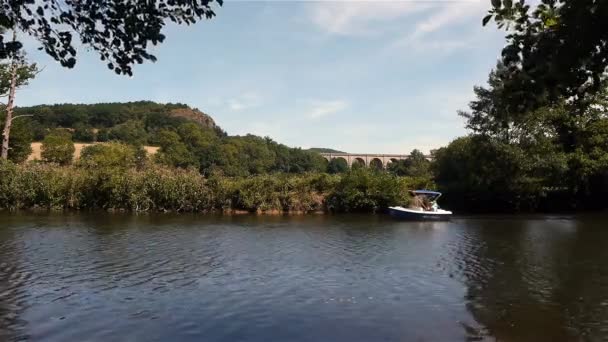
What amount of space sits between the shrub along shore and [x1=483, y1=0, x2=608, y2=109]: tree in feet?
127

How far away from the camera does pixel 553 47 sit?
6.13 metres

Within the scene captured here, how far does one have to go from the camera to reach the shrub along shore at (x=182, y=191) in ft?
146

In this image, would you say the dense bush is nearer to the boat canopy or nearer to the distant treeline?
the boat canopy

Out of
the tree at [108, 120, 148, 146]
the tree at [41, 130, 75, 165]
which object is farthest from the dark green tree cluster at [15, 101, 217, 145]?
the tree at [41, 130, 75, 165]

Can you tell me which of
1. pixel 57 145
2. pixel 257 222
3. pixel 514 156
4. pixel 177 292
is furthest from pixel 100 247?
pixel 57 145

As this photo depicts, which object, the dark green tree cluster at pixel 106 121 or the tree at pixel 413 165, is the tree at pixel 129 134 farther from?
the tree at pixel 413 165

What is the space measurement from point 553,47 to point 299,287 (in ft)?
33.1

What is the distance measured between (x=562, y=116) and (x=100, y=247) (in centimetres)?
4007

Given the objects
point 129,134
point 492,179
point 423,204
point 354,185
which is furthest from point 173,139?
point 423,204

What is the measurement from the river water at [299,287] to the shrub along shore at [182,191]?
17.6 m

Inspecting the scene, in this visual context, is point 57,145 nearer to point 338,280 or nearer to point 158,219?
point 158,219

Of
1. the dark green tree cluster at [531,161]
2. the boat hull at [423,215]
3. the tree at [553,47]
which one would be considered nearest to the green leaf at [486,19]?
the tree at [553,47]

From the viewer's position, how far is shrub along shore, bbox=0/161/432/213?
4447 cm

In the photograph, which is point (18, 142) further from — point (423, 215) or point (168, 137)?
point (168, 137)
